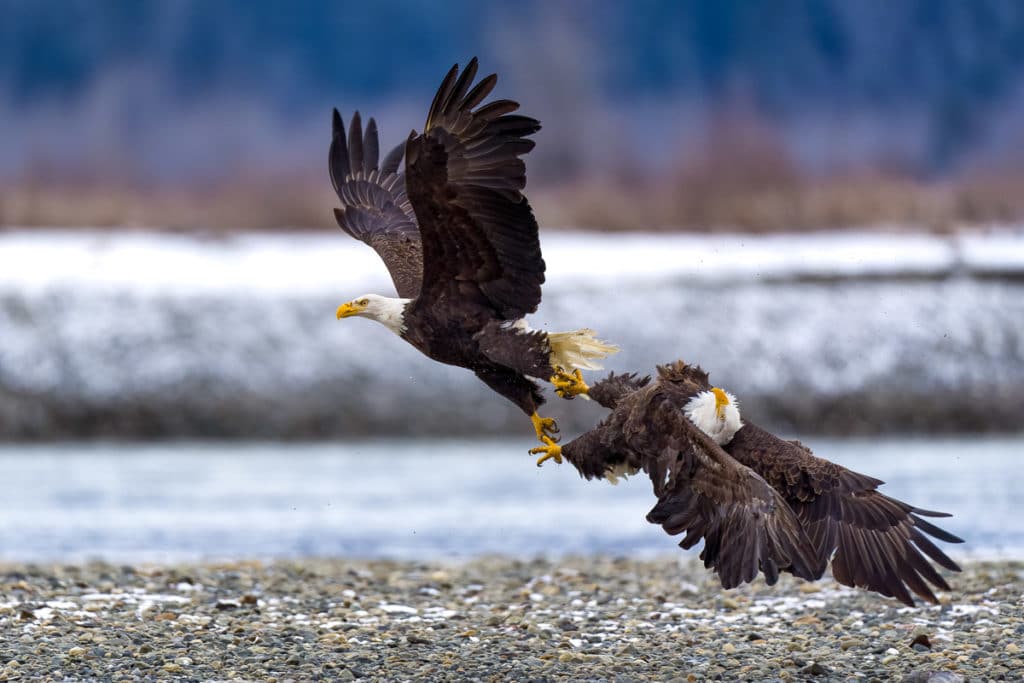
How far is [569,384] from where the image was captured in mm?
5379

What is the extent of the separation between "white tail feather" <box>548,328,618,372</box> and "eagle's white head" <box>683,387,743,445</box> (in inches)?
24.1

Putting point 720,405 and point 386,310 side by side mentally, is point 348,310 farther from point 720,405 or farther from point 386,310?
point 720,405

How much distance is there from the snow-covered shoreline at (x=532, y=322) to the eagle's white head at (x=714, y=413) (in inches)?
314

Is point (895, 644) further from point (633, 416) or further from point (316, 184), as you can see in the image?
point (316, 184)

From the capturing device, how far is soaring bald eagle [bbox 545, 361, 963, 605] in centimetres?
447

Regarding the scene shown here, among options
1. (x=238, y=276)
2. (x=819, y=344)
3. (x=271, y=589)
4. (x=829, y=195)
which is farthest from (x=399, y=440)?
(x=271, y=589)

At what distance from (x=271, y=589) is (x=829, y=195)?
10.5m

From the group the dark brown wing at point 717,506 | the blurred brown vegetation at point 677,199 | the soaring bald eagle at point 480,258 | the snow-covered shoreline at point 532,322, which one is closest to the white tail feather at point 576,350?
the soaring bald eagle at point 480,258

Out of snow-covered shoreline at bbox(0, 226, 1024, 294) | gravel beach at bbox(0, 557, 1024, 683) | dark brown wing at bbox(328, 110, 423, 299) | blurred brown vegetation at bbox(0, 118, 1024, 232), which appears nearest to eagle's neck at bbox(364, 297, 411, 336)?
dark brown wing at bbox(328, 110, 423, 299)

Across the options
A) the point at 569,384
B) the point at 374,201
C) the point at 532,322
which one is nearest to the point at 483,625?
the point at 569,384

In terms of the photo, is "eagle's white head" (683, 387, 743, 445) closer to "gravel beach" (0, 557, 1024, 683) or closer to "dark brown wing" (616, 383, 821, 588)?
"dark brown wing" (616, 383, 821, 588)

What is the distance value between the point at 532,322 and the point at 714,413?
28.2 ft

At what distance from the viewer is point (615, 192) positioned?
655 inches

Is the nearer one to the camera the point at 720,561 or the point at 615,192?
the point at 720,561
